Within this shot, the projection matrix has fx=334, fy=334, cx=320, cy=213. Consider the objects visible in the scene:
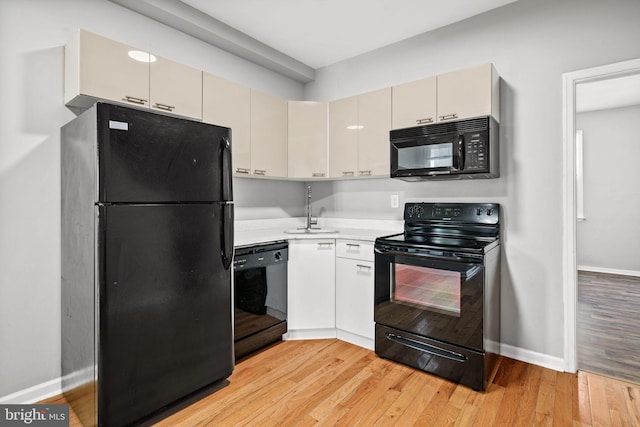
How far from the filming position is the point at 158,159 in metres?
1.81

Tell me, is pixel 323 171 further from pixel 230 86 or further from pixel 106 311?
pixel 106 311

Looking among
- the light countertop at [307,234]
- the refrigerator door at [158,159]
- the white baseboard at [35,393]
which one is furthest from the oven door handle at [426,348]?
the white baseboard at [35,393]

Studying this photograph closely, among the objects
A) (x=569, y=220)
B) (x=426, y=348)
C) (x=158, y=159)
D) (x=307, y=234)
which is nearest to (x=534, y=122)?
(x=569, y=220)

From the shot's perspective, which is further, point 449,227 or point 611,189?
point 611,189

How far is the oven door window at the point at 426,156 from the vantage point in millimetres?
2492

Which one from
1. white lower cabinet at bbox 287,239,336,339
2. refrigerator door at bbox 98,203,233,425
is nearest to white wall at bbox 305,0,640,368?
white lower cabinet at bbox 287,239,336,339

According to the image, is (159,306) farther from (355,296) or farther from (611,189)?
(611,189)

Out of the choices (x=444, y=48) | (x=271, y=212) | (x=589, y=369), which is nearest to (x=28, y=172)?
(x=271, y=212)

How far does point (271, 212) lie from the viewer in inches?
139

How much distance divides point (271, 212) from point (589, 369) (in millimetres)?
2905

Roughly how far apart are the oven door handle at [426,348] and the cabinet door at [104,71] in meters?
2.40

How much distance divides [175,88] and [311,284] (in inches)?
73.0

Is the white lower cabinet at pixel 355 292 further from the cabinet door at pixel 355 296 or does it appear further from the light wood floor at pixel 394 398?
the light wood floor at pixel 394 398

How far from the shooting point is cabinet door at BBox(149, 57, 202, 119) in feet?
7.49
